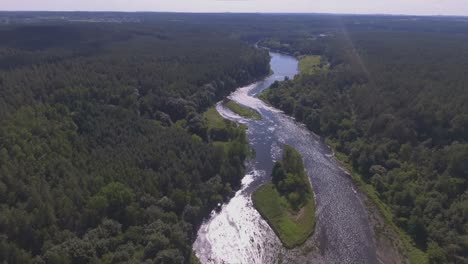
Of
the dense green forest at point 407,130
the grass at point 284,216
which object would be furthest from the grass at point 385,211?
Result: the grass at point 284,216

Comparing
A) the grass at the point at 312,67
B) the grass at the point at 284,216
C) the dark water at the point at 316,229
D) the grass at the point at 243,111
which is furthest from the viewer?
the grass at the point at 312,67

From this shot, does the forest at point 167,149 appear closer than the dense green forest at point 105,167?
No

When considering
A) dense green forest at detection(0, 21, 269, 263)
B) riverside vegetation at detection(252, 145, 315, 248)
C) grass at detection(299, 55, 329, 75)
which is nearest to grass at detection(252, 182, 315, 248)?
riverside vegetation at detection(252, 145, 315, 248)

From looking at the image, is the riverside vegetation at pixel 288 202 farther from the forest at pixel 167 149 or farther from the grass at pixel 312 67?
the grass at pixel 312 67

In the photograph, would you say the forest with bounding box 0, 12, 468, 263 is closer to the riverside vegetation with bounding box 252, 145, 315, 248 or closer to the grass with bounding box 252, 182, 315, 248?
the grass with bounding box 252, 182, 315, 248

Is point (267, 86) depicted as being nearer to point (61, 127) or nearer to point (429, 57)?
point (429, 57)
